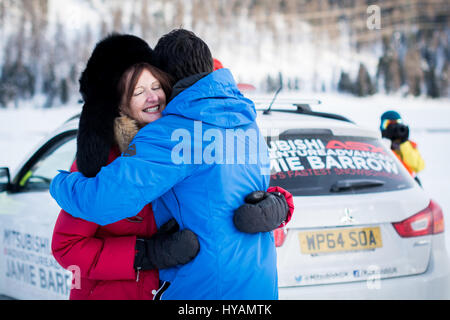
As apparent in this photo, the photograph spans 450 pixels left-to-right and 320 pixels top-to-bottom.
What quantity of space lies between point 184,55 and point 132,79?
0.67 feet

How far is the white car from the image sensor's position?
6.90 ft

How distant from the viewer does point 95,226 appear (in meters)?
1.50

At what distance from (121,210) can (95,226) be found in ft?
0.78

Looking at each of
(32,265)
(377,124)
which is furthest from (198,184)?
(377,124)

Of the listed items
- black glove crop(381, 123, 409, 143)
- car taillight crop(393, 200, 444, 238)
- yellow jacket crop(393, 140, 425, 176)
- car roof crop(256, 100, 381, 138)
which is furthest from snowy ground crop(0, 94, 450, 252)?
car roof crop(256, 100, 381, 138)

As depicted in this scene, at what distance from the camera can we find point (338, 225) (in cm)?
214

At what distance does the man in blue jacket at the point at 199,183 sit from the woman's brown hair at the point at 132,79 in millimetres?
152

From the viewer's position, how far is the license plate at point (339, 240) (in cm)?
210

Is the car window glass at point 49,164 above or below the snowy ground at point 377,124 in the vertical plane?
above

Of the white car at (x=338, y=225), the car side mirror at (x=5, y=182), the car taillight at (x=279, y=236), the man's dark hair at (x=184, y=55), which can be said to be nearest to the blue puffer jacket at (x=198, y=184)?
the man's dark hair at (x=184, y=55)

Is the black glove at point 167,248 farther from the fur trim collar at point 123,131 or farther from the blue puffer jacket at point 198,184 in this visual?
the fur trim collar at point 123,131

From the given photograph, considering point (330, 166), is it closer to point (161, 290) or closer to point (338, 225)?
point (338, 225)

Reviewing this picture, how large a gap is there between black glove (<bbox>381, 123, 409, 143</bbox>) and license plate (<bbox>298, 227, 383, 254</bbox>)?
8.11ft

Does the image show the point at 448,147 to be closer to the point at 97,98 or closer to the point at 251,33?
the point at 97,98
